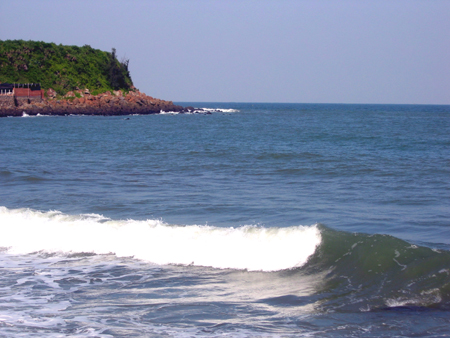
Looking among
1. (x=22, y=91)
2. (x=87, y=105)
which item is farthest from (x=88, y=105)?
(x=22, y=91)

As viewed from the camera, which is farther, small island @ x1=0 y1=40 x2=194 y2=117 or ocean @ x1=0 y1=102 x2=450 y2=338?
small island @ x1=0 y1=40 x2=194 y2=117

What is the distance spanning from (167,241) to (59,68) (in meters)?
90.1

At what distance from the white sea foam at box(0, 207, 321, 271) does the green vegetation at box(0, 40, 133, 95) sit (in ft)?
263

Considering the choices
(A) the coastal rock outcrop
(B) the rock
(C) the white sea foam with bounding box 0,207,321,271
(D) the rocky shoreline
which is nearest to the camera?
(C) the white sea foam with bounding box 0,207,321,271

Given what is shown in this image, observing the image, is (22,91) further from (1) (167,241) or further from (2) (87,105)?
(1) (167,241)

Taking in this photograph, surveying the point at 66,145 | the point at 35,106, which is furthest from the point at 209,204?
the point at 35,106

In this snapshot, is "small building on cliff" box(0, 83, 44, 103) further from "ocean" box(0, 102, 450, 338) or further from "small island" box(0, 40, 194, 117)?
"ocean" box(0, 102, 450, 338)

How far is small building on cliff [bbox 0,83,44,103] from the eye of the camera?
2854 inches

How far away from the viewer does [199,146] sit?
2895cm

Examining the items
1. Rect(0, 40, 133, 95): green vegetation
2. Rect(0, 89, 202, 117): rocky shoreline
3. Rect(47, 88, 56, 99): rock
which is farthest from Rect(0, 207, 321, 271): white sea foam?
Rect(0, 40, 133, 95): green vegetation

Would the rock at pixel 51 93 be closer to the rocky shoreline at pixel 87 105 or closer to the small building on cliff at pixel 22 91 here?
the rocky shoreline at pixel 87 105

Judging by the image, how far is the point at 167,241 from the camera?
10.0 metres

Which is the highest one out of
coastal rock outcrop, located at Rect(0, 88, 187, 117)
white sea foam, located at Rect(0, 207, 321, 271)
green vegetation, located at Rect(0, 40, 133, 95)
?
green vegetation, located at Rect(0, 40, 133, 95)

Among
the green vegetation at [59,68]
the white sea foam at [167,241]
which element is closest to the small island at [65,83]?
the green vegetation at [59,68]
